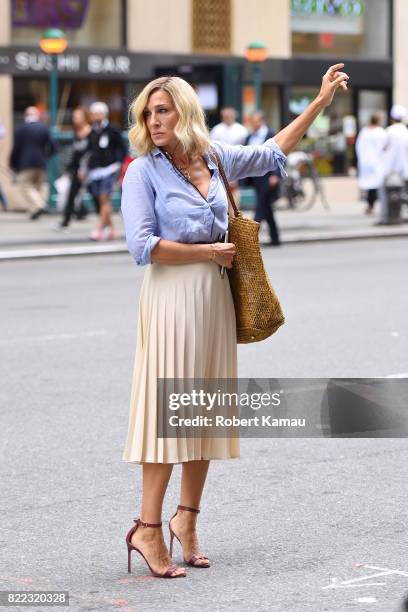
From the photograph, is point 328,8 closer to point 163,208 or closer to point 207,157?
point 207,157

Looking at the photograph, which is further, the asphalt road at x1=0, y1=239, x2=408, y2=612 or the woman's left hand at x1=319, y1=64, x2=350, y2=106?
the woman's left hand at x1=319, y1=64, x2=350, y2=106

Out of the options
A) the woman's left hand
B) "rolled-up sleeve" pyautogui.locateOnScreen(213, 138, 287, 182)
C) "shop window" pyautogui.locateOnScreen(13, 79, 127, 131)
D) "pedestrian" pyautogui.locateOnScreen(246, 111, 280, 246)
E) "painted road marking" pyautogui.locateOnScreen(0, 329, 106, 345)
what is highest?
"shop window" pyautogui.locateOnScreen(13, 79, 127, 131)

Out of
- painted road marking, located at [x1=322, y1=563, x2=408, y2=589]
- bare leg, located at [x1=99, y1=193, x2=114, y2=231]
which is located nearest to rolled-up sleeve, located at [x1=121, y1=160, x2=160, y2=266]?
painted road marking, located at [x1=322, y1=563, x2=408, y2=589]

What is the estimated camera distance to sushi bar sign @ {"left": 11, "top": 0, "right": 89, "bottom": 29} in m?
26.2

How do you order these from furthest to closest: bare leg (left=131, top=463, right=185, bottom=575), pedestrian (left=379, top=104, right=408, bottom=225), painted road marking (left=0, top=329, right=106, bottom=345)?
pedestrian (left=379, top=104, right=408, bottom=225), painted road marking (left=0, top=329, right=106, bottom=345), bare leg (left=131, top=463, right=185, bottom=575)

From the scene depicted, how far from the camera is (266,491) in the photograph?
6484 millimetres

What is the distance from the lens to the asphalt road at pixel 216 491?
5.02m

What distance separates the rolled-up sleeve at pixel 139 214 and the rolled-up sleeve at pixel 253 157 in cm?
37

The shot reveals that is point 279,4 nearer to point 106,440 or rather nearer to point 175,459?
point 106,440

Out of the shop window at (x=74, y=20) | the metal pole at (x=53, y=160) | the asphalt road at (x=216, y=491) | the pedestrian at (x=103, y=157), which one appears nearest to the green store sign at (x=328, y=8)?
the shop window at (x=74, y=20)

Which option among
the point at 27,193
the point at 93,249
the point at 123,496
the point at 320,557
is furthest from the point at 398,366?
the point at 27,193

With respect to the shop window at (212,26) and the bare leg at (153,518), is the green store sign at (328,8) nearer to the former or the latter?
the shop window at (212,26)

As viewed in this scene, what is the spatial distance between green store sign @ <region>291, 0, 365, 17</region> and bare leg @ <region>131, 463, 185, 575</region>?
85.4ft

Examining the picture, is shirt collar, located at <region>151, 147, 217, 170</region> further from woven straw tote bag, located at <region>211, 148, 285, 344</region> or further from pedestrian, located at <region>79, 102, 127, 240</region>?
pedestrian, located at <region>79, 102, 127, 240</region>
